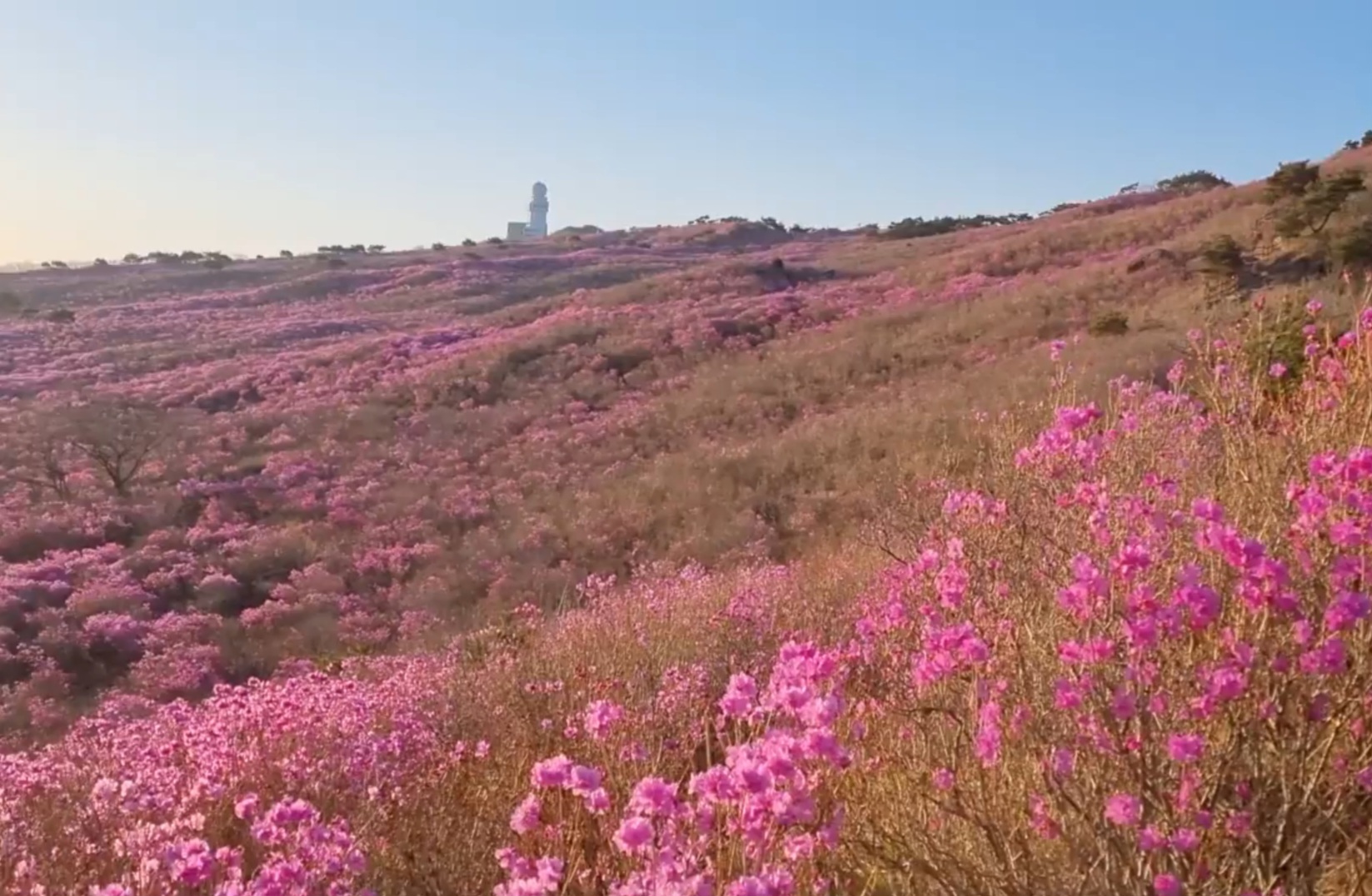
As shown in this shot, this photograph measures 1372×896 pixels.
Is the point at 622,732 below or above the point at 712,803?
below

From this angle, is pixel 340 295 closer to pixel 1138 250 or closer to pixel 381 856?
pixel 1138 250

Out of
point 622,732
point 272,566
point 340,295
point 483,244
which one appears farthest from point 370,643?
point 483,244

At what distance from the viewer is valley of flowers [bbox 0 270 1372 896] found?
251 centimetres

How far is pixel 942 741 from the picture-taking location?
345 cm

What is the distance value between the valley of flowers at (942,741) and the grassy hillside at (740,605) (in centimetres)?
2

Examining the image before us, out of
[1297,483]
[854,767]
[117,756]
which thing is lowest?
[117,756]

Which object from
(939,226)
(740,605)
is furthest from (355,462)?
(939,226)

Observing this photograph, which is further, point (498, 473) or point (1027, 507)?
point (498, 473)

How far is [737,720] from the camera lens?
3.21m

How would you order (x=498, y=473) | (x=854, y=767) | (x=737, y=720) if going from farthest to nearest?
(x=498, y=473)
(x=854, y=767)
(x=737, y=720)

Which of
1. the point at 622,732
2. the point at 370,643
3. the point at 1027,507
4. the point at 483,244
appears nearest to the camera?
the point at 622,732

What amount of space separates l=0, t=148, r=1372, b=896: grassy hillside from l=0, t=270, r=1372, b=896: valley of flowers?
2 centimetres

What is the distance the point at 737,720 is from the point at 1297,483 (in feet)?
5.56

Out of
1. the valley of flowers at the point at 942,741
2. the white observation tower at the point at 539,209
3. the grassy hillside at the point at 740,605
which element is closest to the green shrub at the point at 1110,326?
the grassy hillside at the point at 740,605
